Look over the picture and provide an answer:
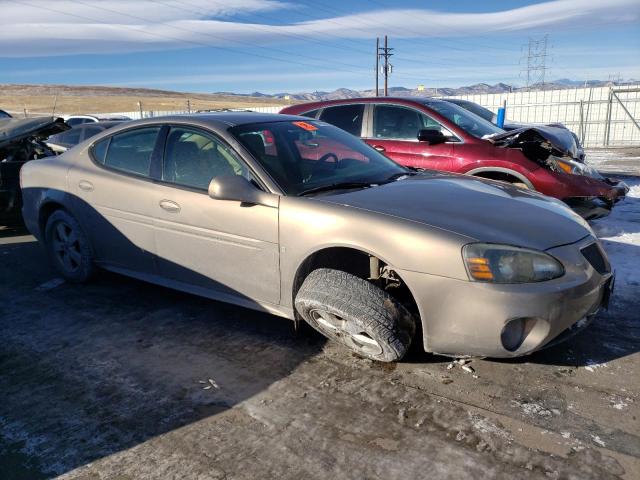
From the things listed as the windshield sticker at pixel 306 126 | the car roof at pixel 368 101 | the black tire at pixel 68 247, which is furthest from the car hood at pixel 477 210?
the car roof at pixel 368 101

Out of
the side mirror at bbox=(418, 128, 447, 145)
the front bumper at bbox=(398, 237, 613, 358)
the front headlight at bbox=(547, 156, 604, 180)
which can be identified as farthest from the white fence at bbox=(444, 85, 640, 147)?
the front bumper at bbox=(398, 237, 613, 358)

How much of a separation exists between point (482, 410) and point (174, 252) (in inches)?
92.9

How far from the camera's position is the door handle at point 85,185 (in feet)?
14.6

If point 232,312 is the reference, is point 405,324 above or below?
above

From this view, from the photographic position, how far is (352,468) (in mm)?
2330

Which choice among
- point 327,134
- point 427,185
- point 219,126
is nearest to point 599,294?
point 427,185

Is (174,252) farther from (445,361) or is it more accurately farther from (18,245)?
(18,245)

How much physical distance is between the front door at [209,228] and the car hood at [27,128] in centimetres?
362

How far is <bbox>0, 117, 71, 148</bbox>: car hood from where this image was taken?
6512 mm

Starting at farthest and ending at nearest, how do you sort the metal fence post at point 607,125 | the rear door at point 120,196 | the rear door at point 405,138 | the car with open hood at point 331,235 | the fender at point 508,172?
the metal fence post at point 607,125 < the rear door at point 405,138 < the fender at point 508,172 < the rear door at point 120,196 < the car with open hood at point 331,235

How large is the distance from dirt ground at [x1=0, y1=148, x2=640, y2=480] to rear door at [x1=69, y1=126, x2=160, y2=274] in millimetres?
577

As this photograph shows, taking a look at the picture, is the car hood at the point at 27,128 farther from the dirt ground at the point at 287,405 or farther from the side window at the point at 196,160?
the side window at the point at 196,160

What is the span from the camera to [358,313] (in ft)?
9.71

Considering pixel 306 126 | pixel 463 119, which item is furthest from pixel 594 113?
pixel 306 126
